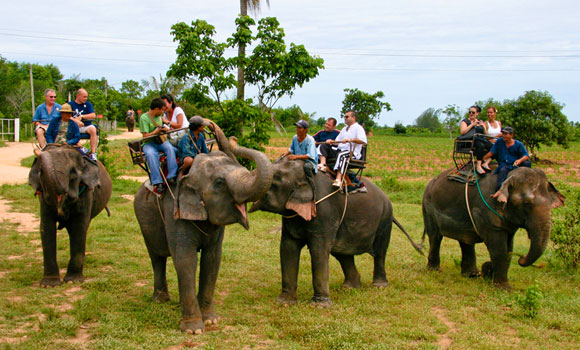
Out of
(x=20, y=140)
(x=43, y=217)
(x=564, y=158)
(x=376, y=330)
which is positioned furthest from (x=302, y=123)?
(x=564, y=158)

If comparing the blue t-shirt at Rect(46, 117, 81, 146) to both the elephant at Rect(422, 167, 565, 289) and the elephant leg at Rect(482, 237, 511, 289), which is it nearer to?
the elephant at Rect(422, 167, 565, 289)

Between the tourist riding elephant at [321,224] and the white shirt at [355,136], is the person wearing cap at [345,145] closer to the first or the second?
the white shirt at [355,136]

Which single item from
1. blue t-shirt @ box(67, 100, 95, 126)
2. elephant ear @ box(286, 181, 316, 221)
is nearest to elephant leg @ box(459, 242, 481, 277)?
→ elephant ear @ box(286, 181, 316, 221)

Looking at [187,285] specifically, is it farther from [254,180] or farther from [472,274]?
[472,274]

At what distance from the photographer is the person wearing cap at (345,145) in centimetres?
774

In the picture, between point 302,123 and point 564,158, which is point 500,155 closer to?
point 302,123

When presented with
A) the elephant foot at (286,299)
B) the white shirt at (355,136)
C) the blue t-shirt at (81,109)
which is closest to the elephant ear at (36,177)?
the blue t-shirt at (81,109)

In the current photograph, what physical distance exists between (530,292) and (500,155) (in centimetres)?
246

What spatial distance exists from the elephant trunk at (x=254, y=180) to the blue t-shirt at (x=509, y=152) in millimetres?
4553

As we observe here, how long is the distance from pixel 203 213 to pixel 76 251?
10.8 feet

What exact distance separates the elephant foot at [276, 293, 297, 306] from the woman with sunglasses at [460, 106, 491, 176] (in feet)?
12.4

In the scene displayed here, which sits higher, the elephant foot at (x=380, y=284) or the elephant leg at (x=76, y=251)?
the elephant leg at (x=76, y=251)

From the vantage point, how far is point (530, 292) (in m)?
6.84

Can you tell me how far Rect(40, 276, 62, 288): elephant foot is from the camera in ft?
25.7
